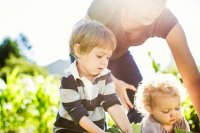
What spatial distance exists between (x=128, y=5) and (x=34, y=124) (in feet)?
3.64

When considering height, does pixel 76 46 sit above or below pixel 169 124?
above

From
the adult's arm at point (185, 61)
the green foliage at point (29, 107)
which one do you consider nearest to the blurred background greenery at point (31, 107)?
the green foliage at point (29, 107)

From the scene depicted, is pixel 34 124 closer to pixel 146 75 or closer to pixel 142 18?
pixel 146 75

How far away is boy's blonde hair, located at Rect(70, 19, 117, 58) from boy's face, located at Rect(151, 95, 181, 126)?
0.32m

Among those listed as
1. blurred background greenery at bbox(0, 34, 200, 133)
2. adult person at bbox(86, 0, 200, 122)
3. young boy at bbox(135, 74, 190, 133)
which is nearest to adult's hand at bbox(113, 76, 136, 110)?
adult person at bbox(86, 0, 200, 122)

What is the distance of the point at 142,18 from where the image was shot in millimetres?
2350

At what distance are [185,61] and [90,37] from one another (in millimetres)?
623

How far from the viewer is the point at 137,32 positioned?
237cm

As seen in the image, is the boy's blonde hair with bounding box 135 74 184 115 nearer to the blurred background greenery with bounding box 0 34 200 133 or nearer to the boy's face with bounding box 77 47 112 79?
the boy's face with bounding box 77 47 112 79

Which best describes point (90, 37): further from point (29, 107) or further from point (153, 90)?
point (29, 107)

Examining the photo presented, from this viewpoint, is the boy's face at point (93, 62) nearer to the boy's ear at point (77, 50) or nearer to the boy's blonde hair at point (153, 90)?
the boy's ear at point (77, 50)

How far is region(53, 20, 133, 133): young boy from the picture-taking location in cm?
202

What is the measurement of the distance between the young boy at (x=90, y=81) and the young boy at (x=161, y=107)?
0.15 meters

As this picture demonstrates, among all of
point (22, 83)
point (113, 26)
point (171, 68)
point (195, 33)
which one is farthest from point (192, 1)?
point (22, 83)
